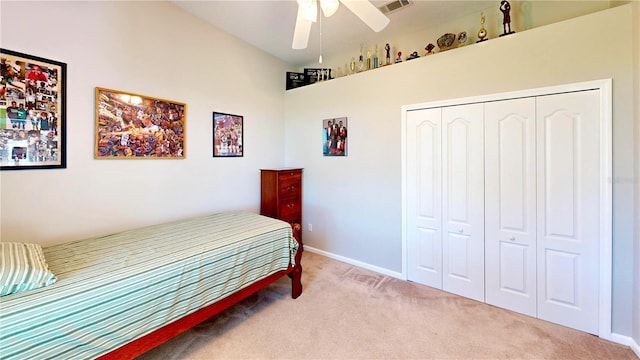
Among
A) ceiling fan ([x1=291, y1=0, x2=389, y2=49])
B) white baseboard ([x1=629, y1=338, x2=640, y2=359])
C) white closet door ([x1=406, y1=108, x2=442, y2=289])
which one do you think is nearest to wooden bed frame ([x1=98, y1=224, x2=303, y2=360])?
white closet door ([x1=406, y1=108, x2=442, y2=289])

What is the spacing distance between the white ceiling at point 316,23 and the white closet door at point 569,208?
1.38 m

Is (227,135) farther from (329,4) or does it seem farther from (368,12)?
(368,12)

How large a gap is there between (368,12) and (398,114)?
4.26ft

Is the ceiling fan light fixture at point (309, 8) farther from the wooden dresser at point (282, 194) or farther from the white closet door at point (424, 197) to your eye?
the wooden dresser at point (282, 194)

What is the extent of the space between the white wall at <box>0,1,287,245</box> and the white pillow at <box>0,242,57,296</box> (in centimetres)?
66

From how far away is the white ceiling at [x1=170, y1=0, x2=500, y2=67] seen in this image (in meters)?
2.59

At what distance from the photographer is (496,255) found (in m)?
2.37

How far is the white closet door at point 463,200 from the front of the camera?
2.42 meters

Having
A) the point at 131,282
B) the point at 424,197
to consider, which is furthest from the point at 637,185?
the point at 131,282

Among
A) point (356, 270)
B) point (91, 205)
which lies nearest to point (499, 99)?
point (356, 270)

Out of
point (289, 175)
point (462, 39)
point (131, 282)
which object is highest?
point (462, 39)

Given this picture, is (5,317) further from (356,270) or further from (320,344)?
(356,270)

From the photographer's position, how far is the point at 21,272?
4.05 feet

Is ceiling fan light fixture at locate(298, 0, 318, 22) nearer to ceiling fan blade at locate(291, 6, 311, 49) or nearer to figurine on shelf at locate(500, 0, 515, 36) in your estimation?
ceiling fan blade at locate(291, 6, 311, 49)
